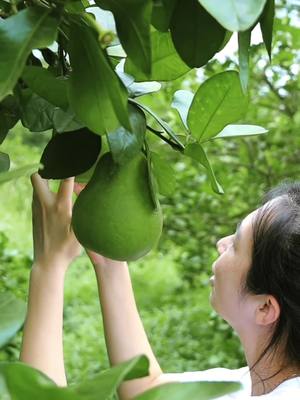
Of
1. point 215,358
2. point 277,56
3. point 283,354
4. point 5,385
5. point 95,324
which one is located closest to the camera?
point 5,385

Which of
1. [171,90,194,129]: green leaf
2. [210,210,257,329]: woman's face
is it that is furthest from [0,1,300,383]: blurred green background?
[171,90,194,129]: green leaf

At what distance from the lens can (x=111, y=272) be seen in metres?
1.23

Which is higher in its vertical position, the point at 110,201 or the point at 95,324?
the point at 110,201

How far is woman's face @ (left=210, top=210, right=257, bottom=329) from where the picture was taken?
3.87ft

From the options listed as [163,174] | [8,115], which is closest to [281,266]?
[163,174]

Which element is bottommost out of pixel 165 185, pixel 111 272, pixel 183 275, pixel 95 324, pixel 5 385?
pixel 95 324

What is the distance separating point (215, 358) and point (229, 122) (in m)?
2.15

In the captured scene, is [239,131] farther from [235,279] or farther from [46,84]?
[235,279]

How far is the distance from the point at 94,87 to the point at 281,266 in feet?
2.45

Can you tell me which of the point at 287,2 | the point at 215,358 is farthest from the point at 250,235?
the point at 215,358

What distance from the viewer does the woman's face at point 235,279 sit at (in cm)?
118

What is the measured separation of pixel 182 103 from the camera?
0.68 metres

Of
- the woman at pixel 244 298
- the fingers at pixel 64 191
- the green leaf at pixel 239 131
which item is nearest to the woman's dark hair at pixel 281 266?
the woman at pixel 244 298

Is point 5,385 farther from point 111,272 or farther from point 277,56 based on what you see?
point 277,56
